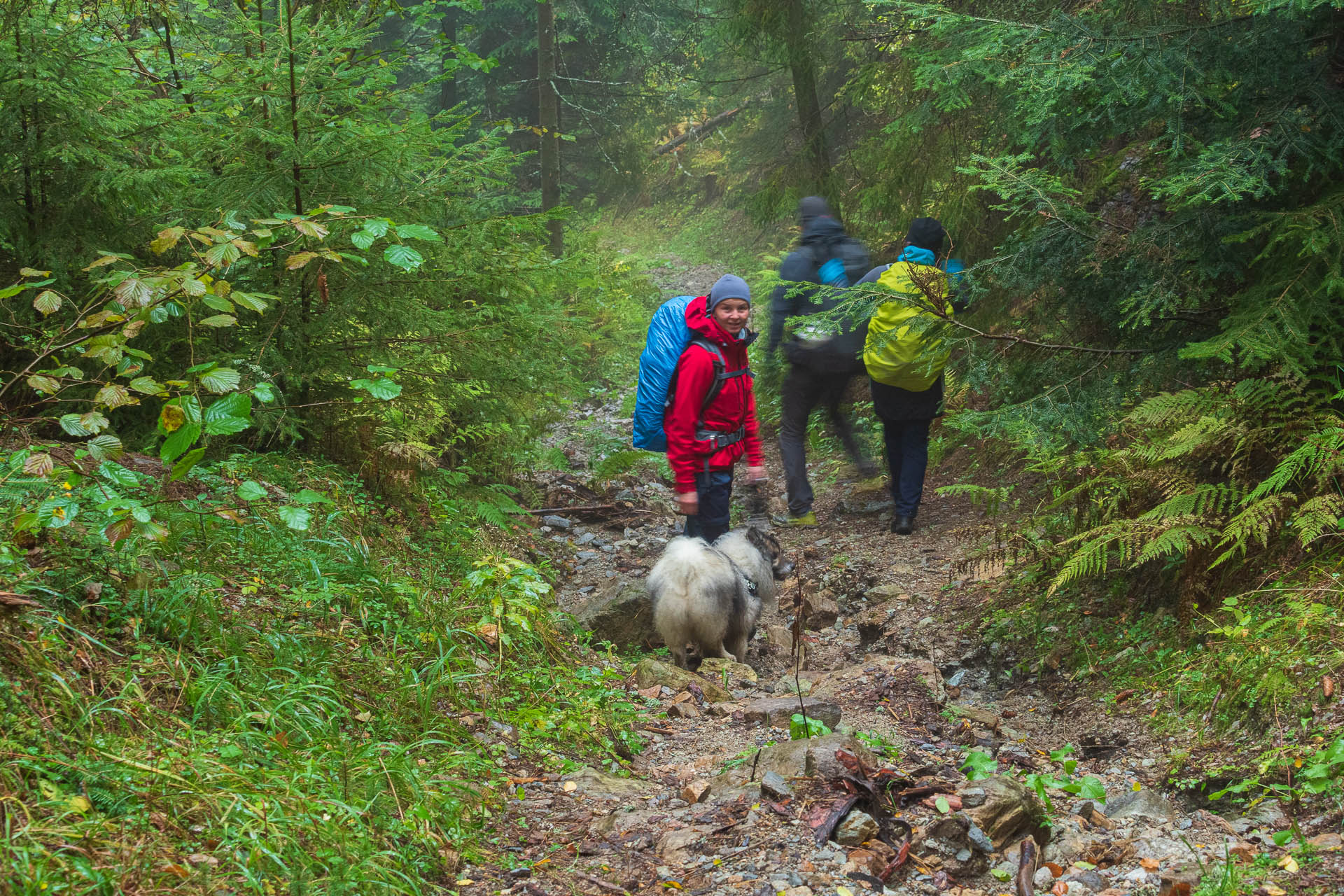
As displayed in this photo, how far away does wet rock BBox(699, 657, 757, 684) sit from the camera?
5.94 metres

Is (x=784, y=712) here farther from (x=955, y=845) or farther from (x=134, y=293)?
(x=134, y=293)

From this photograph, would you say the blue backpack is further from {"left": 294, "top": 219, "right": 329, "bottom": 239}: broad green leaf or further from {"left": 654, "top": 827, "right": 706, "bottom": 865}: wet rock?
{"left": 654, "top": 827, "right": 706, "bottom": 865}: wet rock

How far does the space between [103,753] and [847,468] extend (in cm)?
924

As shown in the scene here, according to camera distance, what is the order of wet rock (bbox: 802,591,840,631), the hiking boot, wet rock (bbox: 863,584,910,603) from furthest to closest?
1. the hiking boot
2. wet rock (bbox: 802,591,840,631)
3. wet rock (bbox: 863,584,910,603)

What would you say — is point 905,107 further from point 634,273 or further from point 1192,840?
point 634,273

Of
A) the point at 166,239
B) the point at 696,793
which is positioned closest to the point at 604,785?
the point at 696,793

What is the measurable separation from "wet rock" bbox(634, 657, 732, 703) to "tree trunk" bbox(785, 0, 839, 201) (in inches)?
328

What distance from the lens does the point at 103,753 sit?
2639 mm

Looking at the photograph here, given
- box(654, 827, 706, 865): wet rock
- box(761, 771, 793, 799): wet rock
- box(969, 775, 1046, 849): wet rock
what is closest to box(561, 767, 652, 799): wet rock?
box(654, 827, 706, 865): wet rock

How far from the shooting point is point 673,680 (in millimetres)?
5469

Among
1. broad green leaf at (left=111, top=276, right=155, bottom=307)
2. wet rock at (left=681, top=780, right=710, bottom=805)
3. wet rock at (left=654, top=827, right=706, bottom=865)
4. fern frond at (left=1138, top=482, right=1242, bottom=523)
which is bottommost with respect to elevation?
wet rock at (left=681, top=780, right=710, bottom=805)

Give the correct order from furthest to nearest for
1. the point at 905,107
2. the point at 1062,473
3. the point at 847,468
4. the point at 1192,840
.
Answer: the point at 847,468
the point at 905,107
the point at 1062,473
the point at 1192,840

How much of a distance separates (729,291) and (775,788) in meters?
3.78

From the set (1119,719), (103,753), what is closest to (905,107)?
(1119,719)
